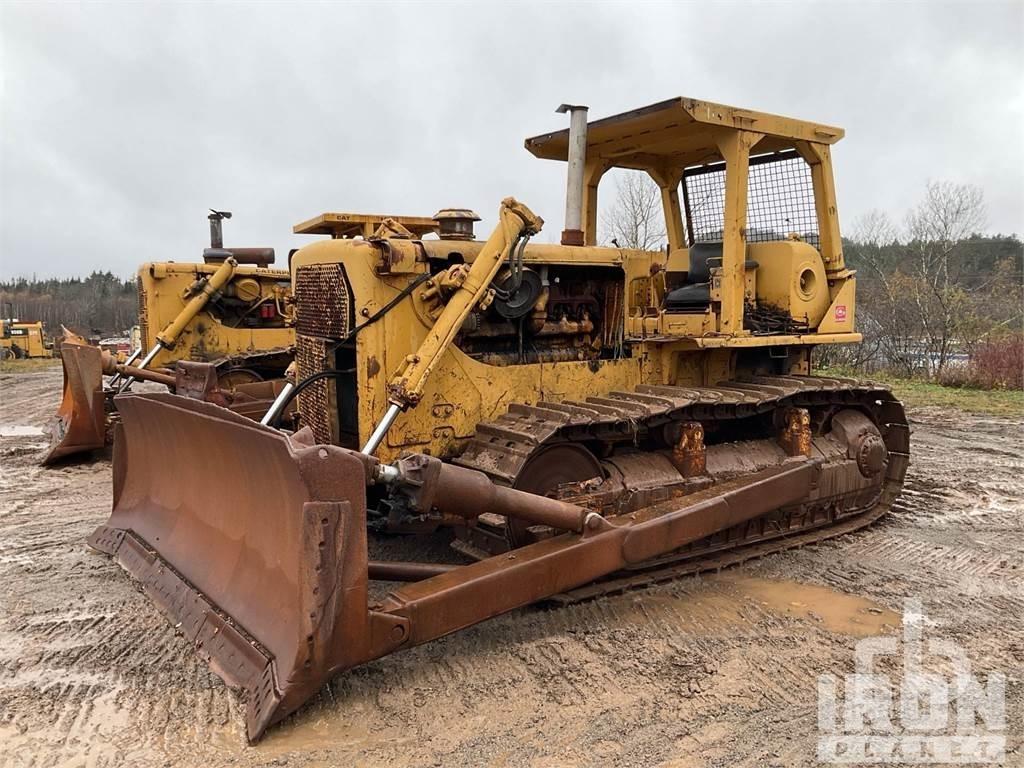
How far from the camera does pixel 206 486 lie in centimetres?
412

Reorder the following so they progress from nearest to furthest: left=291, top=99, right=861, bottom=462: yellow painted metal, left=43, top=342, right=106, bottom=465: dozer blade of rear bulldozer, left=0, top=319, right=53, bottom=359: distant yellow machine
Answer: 1. left=291, top=99, right=861, bottom=462: yellow painted metal
2. left=43, top=342, right=106, bottom=465: dozer blade of rear bulldozer
3. left=0, top=319, right=53, bottom=359: distant yellow machine

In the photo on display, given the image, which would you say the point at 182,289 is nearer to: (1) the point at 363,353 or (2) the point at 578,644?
(1) the point at 363,353

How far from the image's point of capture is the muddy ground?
303 cm

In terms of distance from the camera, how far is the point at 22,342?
24250mm

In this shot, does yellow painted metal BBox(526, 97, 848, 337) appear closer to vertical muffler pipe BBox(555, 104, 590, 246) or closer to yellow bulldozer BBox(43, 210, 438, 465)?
vertical muffler pipe BBox(555, 104, 590, 246)

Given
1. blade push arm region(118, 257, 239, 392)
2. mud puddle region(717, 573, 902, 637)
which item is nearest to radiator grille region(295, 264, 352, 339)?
mud puddle region(717, 573, 902, 637)

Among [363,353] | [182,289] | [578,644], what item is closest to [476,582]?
[578,644]

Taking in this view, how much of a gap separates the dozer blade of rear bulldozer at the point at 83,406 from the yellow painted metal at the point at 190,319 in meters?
1.47

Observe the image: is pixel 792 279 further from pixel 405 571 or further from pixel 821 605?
pixel 405 571

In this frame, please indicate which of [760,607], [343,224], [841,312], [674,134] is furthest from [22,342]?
[760,607]

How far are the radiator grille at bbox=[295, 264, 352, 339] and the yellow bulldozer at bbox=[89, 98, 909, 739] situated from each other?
0.06 ft

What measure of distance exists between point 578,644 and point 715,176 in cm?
417

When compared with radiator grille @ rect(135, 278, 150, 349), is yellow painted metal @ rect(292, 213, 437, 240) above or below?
above

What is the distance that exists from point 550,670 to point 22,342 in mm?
25781
